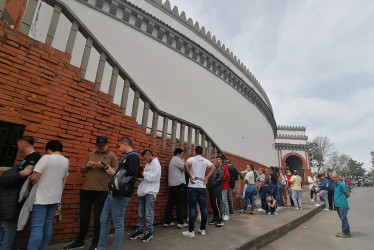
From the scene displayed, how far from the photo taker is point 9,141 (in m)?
3.33

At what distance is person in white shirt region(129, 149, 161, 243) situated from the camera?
13.6ft

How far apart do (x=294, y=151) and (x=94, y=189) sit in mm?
35499

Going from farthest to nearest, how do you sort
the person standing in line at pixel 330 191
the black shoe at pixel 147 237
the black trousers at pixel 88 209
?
1. the person standing in line at pixel 330 191
2. the black shoe at pixel 147 237
3. the black trousers at pixel 88 209

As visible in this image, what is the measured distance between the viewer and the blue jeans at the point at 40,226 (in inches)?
111

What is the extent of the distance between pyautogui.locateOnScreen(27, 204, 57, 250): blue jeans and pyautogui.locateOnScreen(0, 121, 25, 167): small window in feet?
3.03

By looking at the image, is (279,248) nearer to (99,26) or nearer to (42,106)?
(42,106)

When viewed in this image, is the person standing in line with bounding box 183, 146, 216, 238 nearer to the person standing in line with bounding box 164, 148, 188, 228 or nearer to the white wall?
the person standing in line with bounding box 164, 148, 188, 228

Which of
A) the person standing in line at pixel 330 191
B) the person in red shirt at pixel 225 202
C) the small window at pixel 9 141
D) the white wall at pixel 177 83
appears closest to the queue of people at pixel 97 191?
the small window at pixel 9 141

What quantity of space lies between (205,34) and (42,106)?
11.8 meters

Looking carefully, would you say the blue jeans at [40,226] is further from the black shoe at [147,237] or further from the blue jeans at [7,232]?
the black shoe at [147,237]

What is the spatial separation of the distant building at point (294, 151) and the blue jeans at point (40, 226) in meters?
34.1

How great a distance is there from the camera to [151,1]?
1080 cm

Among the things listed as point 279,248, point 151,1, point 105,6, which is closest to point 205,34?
point 151,1

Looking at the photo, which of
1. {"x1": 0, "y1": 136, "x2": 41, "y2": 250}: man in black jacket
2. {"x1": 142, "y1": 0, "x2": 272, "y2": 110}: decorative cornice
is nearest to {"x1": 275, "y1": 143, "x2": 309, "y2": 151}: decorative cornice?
{"x1": 142, "y1": 0, "x2": 272, "y2": 110}: decorative cornice
